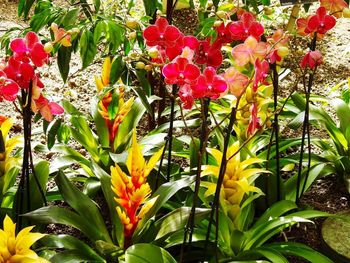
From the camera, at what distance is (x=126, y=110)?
208 centimetres

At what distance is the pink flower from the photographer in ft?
4.06

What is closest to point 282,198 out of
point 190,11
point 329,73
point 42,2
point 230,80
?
point 230,80

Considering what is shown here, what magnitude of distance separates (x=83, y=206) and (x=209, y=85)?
2.27 ft

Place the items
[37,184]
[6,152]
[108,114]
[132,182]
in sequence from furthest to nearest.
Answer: [108,114]
[6,152]
[37,184]
[132,182]

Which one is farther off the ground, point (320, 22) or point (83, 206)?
point (320, 22)

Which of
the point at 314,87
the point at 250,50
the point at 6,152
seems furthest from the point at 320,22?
the point at 314,87

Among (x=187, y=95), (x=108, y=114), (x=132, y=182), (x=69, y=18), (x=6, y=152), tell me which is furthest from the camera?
(x=108, y=114)

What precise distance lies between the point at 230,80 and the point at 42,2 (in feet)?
2.53

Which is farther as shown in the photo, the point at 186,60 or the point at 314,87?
the point at 314,87

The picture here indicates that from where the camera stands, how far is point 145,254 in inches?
60.0

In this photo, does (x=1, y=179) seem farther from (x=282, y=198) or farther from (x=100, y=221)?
(x=282, y=198)

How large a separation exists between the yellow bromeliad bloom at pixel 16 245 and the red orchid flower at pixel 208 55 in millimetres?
565

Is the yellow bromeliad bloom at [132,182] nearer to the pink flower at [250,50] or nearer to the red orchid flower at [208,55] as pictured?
the red orchid flower at [208,55]

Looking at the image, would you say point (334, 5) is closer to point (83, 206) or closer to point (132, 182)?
Result: point (132, 182)
